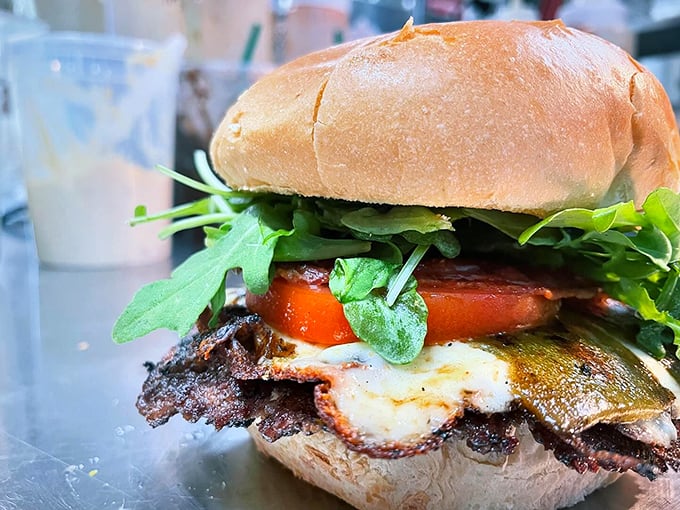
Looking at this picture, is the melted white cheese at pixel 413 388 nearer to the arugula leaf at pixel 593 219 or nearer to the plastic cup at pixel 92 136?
the arugula leaf at pixel 593 219

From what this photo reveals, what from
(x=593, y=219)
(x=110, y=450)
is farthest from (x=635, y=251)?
(x=110, y=450)

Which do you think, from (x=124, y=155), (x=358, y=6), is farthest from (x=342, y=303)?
(x=358, y=6)

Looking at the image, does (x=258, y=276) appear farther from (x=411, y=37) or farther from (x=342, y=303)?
(x=411, y=37)

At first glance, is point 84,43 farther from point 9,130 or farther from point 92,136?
point 9,130

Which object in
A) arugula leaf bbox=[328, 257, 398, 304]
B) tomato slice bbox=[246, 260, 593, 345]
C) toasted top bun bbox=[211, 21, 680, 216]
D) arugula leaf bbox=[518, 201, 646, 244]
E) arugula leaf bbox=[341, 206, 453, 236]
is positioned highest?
toasted top bun bbox=[211, 21, 680, 216]

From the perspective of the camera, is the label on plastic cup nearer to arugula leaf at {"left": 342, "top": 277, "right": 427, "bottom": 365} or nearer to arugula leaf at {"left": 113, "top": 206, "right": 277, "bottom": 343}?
arugula leaf at {"left": 113, "top": 206, "right": 277, "bottom": 343}

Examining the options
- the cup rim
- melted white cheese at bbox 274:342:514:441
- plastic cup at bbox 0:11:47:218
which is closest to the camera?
melted white cheese at bbox 274:342:514:441

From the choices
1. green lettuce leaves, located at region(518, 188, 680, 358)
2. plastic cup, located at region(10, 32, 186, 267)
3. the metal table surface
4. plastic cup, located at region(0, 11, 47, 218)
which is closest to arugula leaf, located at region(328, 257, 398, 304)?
green lettuce leaves, located at region(518, 188, 680, 358)
